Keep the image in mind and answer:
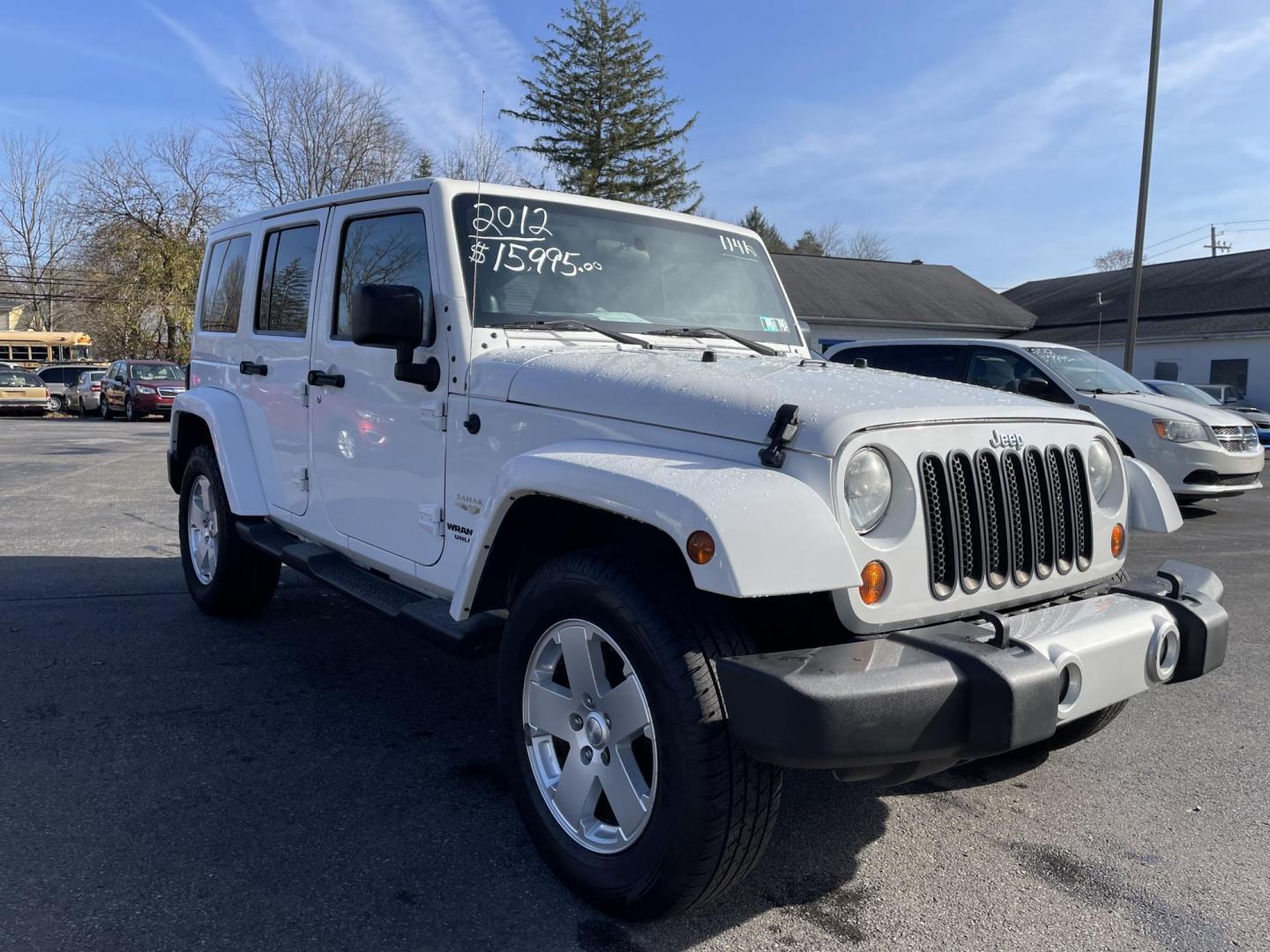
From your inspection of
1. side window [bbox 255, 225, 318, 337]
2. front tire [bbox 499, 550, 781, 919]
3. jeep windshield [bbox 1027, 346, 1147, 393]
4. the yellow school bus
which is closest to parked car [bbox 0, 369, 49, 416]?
the yellow school bus

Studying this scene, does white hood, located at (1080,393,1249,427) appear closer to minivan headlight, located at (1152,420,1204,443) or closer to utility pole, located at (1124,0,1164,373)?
minivan headlight, located at (1152,420,1204,443)

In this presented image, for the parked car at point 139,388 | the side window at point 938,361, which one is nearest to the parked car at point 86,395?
the parked car at point 139,388

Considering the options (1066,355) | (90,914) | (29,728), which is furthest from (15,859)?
(1066,355)

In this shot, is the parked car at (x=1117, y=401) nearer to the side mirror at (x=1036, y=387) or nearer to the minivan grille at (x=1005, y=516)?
the side mirror at (x=1036, y=387)

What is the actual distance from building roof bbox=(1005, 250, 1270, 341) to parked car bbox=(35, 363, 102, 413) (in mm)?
31627

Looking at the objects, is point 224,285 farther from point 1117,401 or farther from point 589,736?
point 1117,401

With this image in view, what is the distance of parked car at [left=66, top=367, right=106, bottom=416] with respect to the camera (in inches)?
1059

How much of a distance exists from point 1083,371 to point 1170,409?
0.96 meters

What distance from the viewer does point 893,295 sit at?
3631 cm

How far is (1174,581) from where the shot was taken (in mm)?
2963

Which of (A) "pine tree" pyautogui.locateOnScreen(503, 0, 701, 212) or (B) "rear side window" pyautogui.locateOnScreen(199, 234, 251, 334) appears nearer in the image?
(B) "rear side window" pyautogui.locateOnScreen(199, 234, 251, 334)

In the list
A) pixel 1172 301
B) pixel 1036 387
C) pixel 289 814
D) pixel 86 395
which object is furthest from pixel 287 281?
pixel 1172 301

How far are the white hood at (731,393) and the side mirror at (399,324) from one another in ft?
0.78

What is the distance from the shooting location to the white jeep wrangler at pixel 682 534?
228 centimetres
